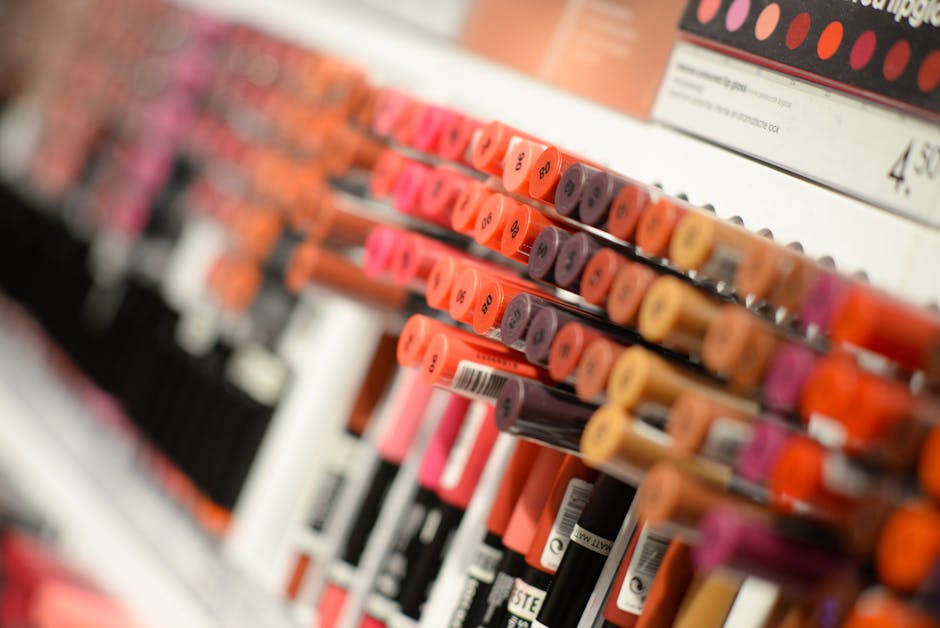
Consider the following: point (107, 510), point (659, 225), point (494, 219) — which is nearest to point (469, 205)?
point (494, 219)

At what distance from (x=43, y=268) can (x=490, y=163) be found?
959mm

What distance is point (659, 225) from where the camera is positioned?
18.8 inches

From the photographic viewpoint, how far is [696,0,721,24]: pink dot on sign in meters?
0.66

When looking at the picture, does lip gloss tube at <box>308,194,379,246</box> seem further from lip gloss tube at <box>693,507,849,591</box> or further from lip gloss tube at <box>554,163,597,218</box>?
lip gloss tube at <box>693,507,849,591</box>

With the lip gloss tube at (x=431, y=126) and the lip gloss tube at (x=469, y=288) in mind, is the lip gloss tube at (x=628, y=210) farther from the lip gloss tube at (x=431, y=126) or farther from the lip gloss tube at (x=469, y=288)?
the lip gloss tube at (x=431, y=126)

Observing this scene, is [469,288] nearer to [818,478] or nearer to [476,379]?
[476,379]

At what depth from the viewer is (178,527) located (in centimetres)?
102

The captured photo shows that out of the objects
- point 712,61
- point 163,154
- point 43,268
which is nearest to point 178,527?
point 163,154

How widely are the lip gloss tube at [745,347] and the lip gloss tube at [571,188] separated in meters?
0.12

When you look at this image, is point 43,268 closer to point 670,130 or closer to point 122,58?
point 122,58

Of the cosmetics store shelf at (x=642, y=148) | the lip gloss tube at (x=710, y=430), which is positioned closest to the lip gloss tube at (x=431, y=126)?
the cosmetics store shelf at (x=642, y=148)

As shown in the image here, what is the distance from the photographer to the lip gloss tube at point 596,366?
47 centimetres

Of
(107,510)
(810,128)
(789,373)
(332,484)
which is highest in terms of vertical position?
(810,128)

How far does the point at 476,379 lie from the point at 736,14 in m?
0.27
